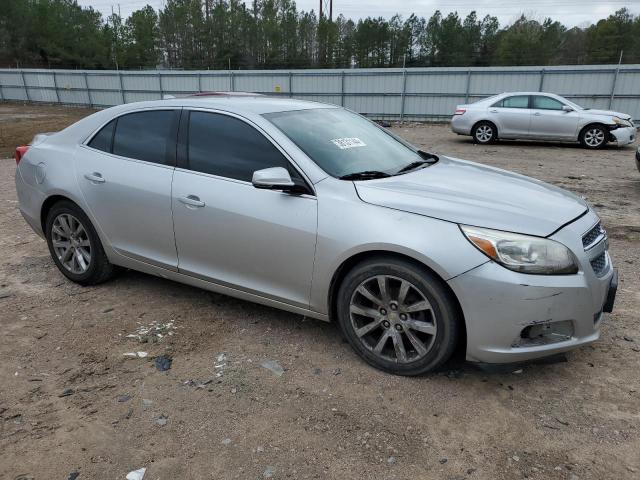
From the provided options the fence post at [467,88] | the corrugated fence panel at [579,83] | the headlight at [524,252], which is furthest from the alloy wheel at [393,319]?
the fence post at [467,88]

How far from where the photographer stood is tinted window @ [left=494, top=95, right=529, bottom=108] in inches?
531

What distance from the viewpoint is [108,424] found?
2.64m

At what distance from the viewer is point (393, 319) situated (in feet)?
9.62

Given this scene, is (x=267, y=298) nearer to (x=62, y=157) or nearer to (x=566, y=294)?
(x=566, y=294)

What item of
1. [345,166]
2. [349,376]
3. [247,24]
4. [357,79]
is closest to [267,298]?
[349,376]

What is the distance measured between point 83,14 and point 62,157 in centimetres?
7622

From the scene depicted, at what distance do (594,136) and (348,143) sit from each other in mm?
11773

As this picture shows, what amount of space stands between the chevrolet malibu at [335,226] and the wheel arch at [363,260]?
1cm

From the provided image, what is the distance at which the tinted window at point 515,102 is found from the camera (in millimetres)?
13489

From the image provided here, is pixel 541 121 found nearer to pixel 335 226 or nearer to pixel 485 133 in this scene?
pixel 485 133

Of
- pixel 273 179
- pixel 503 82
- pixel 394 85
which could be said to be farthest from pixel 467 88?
pixel 273 179

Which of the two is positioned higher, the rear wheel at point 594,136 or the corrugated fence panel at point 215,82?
the corrugated fence panel at point 215,82

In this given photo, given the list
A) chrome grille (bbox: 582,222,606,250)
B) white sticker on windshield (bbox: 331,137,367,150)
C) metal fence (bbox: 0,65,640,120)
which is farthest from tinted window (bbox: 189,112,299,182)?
metal fence (bbox: 0,65,640,120)

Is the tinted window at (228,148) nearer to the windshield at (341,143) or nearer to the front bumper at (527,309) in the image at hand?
the windshield at (341,143)
